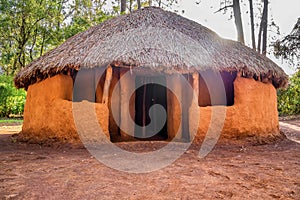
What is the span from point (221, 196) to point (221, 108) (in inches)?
154

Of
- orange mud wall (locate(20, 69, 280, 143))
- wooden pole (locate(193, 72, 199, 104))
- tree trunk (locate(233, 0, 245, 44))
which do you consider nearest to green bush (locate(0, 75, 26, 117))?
orange mud wall (locate(20, 69, 280, 143))

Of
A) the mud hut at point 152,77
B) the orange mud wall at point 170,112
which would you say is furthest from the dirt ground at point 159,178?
the mud hut at point 152,77

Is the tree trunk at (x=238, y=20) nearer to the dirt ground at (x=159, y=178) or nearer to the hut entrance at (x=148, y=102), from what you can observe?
the hut entrance at (x=148, y=102)

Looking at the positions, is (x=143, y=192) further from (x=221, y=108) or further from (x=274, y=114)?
(x=274, y=114)

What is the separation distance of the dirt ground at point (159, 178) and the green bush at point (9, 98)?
12.5 m

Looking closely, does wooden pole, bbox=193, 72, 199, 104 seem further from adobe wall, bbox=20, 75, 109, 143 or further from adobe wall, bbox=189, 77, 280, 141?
adobe wall, bbox=20, 75, 109, 143

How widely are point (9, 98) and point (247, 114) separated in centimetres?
1453

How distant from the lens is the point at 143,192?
122 inches

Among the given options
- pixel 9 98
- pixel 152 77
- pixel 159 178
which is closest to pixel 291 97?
pixel 152 77

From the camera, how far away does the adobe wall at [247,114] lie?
22.0 ft

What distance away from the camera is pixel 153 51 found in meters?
6.77

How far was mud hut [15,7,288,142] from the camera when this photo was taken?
21.8ft

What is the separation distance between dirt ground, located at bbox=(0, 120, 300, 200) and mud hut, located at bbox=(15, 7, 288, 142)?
1450 mm

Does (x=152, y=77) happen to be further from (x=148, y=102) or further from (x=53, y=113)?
(x=53, y=113)
